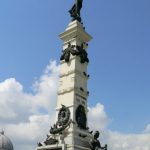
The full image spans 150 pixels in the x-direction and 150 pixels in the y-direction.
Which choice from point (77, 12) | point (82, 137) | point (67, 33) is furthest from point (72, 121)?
point (77, 12)

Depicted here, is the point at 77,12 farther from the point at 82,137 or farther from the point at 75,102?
the point at 82,137

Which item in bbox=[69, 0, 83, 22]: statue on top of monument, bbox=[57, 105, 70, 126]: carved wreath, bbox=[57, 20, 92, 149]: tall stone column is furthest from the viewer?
bbox=[69, 0, 83, 22]: statue on top of monument

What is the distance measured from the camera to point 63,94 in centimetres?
3472

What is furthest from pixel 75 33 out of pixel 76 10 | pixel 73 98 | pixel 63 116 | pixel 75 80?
pixel 63 116

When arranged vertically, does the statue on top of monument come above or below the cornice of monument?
above

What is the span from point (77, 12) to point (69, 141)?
47.4ft

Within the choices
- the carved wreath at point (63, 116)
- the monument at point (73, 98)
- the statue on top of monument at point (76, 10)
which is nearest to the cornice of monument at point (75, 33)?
the monument at point (73, 98)

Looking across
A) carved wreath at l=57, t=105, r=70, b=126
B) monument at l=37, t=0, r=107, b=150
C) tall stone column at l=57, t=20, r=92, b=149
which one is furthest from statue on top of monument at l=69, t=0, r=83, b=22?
carved wreath at l=57, t=105, r=70, b=126

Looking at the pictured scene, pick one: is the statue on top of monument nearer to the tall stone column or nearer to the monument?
the monument

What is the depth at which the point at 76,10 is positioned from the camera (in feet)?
127

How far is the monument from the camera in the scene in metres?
32.0

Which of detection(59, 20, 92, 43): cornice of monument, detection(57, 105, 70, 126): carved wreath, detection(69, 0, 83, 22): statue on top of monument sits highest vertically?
detection(69, 0, 83, 22): statue on top of monument

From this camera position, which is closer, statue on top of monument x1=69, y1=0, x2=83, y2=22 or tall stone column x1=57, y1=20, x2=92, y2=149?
tall stone column x1=57, y1=20, x2=92, y2=149

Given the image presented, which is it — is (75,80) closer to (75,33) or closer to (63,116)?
(63,116)
